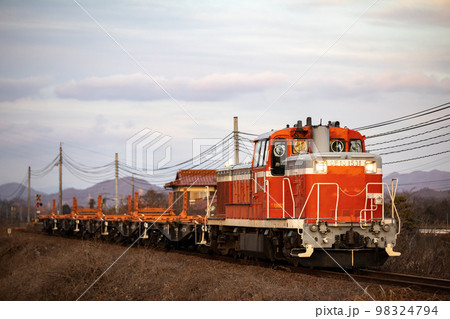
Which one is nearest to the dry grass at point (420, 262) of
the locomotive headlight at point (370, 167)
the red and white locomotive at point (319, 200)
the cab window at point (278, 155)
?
the red and white locomotive at point (319, 200)

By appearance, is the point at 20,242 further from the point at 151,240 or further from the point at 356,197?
the point at 356,197

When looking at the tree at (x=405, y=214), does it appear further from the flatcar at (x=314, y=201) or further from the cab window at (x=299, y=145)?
the cab window at (x=299, y=145)

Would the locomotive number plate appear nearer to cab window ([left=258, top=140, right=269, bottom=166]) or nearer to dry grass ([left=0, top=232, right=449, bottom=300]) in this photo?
cab window ([left=258, top=140, right=269, bottom=166])

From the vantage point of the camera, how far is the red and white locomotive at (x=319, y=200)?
1423cm

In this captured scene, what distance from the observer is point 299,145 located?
1559 centimetres

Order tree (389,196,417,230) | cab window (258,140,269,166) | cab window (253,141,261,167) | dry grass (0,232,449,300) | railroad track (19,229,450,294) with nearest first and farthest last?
1. dry grass (0,232,449,300)
2. railroad track (19,229,450,294)
3. cab window (258,140,269,166)
4. cab window (253,141,261,167)
5. tree (389,196,417,230)

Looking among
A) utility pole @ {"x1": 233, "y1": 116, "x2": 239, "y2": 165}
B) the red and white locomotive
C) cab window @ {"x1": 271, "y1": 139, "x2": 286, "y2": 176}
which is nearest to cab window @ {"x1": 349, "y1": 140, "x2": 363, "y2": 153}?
the red and white locomotive

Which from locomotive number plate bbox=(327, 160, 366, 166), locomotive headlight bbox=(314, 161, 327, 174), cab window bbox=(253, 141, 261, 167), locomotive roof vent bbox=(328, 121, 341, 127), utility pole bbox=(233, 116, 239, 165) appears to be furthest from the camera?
utility pole bbox=(233, 116, 239, 165)

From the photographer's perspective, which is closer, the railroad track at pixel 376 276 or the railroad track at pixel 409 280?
the railroad track at pixel 409 280

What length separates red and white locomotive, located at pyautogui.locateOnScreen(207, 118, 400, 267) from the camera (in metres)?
14.2

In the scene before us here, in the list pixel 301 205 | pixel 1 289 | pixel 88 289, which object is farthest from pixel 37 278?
pixel 301 205

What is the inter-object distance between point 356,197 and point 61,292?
7.89m

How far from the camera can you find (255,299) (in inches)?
403

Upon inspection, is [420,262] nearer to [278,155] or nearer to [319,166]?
[319,166]
